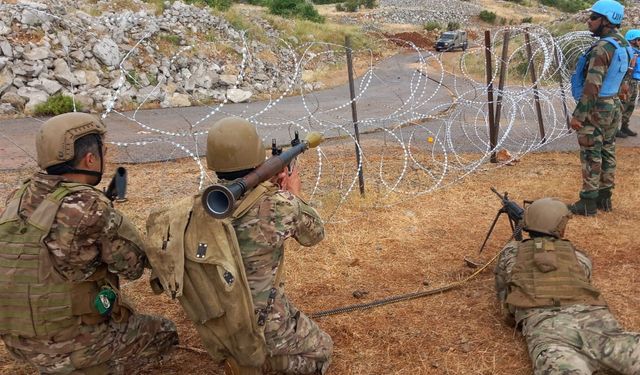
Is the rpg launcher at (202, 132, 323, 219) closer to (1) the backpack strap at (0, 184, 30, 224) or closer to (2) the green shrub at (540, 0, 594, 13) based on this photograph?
(1) the backpack strap at (0, 184, 30, 224)

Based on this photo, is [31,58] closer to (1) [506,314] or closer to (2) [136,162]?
(2) [136,162]

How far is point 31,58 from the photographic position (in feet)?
43.5

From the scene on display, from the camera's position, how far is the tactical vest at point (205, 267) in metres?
2.51

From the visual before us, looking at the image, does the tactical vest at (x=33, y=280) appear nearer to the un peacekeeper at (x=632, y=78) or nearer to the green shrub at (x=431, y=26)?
the un peacekeeper at (x=632, y=78)

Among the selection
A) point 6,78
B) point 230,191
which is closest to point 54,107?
point 6,78

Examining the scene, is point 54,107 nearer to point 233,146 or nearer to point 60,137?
point 60,137

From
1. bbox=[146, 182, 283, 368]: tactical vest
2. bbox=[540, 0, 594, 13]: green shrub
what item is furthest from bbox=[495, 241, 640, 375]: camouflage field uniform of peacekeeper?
bbox=[540, 0, 594, 13]: green shrub

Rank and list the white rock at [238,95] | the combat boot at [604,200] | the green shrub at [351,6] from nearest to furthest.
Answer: the combat boot at [604,200] < the white rock at [238,95] < the green shrub at [351,6]

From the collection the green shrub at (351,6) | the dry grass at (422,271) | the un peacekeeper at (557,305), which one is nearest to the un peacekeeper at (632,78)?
the dry grass at (422,271)

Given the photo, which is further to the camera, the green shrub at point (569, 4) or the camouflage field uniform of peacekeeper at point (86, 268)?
the green shrub at point (569, 4)

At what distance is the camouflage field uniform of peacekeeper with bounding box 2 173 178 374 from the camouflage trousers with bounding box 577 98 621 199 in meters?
4.60

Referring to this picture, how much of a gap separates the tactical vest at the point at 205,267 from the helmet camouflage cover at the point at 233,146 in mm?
170

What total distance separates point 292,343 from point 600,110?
420 cm

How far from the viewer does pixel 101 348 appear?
2.81 metres
